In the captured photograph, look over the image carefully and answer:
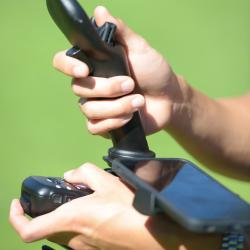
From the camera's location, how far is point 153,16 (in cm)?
209

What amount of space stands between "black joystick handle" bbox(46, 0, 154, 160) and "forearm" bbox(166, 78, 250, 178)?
19 centimetres

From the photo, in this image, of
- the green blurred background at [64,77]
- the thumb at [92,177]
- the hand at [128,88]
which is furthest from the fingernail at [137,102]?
the green blurred background at [64,77]

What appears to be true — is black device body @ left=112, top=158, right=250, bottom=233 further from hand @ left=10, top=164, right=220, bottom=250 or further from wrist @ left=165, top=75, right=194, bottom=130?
wrist @ left=165, top=75, right=194, bottom=130

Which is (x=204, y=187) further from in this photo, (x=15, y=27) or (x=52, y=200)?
(x=15, y=27)

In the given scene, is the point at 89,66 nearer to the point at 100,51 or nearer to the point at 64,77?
the point at 100,51

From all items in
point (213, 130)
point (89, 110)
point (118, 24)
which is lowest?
point (213, 130)

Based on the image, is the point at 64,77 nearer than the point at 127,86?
No

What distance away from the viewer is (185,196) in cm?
57

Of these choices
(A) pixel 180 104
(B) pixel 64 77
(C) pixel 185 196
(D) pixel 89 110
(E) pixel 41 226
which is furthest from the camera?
(B) pixel 64 77

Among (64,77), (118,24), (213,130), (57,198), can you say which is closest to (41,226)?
(57,198)

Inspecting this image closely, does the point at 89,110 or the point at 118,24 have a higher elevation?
the point at 118,24

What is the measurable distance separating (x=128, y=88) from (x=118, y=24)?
10cm

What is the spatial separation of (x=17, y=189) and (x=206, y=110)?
2.84 feet

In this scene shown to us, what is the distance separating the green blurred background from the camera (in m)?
1.80
